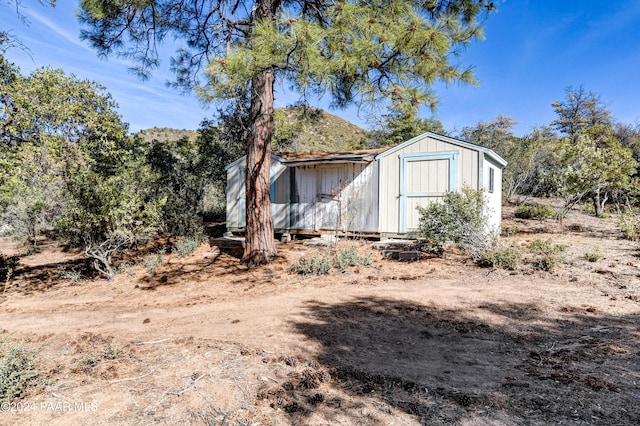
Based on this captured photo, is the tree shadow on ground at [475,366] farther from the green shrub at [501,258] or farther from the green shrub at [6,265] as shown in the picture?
the green shrub at [6,265]

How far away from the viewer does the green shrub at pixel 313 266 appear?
6.96m

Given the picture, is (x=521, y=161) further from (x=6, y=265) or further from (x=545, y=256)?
(x=6, y=265)

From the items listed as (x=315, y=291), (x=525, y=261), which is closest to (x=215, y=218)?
(x=315, y=291)

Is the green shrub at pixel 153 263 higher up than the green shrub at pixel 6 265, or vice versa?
the green shrub at pixel 153 263

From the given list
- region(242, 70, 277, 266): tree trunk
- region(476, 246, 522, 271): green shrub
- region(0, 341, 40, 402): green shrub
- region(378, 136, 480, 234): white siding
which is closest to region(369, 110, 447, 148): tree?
region(378, 136, 480, 234): white siding

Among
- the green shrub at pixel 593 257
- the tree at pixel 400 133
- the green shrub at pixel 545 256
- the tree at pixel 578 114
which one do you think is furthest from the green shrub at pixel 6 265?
the tree at pixel 578 114

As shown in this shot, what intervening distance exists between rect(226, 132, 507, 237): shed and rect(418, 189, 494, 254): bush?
128 centimetres

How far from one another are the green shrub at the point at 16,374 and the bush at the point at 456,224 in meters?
6.69

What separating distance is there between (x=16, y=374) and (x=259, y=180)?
19.0ft

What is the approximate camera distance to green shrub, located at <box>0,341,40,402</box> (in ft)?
7.57

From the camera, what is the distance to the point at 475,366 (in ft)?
9.44

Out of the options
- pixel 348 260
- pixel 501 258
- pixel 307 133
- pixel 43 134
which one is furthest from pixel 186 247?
pixel 307 133

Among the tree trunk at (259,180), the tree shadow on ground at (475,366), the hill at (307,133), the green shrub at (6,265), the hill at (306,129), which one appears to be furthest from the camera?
the hill at (307,133)

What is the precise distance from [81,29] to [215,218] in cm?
1016
